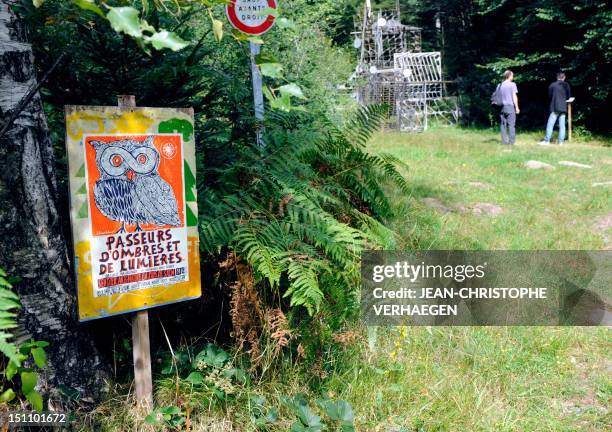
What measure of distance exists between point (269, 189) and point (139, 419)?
1436 millimetres

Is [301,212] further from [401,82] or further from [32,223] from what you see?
[401,82]

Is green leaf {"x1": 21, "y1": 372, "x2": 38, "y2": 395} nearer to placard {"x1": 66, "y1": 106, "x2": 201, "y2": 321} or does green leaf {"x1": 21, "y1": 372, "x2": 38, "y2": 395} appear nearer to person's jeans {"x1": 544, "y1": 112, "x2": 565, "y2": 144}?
placard {"x1": 66, "y1": 106, "x2": 201, "y2": 321}

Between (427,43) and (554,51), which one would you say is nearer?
(554,51)

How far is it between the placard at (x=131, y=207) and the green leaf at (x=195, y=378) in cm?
39

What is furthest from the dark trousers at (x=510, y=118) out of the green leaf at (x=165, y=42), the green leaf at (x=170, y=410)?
the green leaf at (x=165, y=42)

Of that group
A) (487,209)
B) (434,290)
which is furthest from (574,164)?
(434,290)

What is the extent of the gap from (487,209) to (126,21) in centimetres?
630

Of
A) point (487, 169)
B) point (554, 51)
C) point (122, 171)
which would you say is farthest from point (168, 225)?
point (554, 51)

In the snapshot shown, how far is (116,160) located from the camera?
8.44ft

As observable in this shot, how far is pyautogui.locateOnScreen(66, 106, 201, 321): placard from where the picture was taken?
248 centimetres

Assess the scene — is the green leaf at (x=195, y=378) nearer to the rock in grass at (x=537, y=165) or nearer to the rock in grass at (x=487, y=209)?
the rock in grass at (x=487, y=209)

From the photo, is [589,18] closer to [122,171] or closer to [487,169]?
[487,169]

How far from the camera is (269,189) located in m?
3.37

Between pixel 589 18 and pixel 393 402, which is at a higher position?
pixel 589 18
